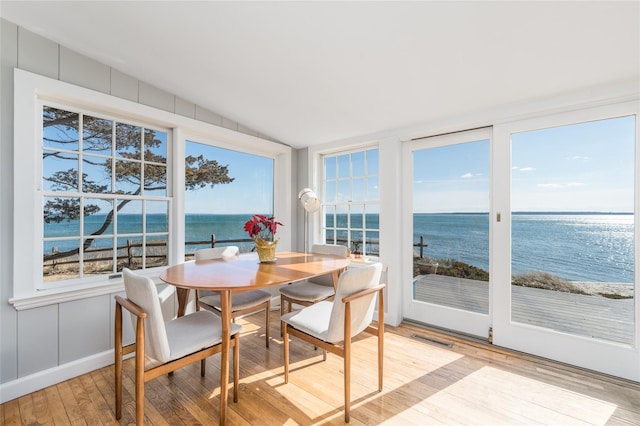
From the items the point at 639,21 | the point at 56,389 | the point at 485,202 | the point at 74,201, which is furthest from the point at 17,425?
the point at 639,21

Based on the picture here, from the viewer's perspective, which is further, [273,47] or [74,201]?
[74,201]

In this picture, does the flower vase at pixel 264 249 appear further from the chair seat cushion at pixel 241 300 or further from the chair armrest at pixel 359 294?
the chair armrest at pixel 359 294

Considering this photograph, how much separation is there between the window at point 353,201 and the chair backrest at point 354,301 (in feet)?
5.25

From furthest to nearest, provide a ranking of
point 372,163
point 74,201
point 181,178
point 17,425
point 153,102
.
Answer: point 372,163 < point 181,178 < point 153,102 < point 74,201 < point 17,425

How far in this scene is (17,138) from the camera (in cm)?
194

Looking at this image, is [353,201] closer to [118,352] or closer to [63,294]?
[118,352]

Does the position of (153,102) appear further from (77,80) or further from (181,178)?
(181,178)

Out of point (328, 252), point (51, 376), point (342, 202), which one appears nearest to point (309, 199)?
point (342, 202)

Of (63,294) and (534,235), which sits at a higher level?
(534,235)

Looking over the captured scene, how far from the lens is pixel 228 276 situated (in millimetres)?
1886

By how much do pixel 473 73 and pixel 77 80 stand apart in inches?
122

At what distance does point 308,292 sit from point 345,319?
1031 mm

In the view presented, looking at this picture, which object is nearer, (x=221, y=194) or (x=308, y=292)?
(x=308, y=292)

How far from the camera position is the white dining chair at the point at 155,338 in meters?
1.42
